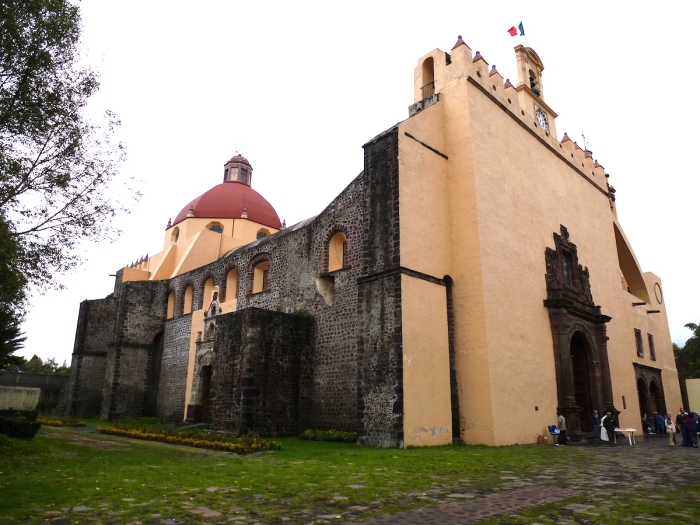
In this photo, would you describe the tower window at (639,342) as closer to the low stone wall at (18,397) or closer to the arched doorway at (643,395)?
the arched doorway at (643,395)

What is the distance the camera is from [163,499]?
5426mm

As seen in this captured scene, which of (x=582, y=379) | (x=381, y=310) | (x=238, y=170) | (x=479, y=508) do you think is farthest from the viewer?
(x=238, y=170)

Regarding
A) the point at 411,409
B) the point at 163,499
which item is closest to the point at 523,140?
the point at 411,409

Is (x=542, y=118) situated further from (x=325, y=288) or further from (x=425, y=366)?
(x=425, y=366)

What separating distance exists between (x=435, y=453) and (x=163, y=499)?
5853 mm

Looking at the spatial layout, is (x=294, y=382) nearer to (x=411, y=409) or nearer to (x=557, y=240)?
(x=411, y=409)

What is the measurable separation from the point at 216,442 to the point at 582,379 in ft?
37.3

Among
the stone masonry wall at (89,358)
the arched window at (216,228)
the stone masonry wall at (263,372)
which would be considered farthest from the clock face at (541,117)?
the stone masonry wall at (89,358)

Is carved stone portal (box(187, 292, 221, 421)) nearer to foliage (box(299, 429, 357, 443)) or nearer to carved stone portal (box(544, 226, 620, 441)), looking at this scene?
foliage (box(299, 429, 357, 443))

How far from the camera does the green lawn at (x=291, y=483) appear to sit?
4871 millimetres

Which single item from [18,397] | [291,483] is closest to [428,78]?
[291,483]

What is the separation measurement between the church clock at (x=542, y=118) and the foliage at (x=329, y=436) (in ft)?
42.7

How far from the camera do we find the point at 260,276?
63.0ft

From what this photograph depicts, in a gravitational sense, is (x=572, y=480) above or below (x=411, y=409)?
below
